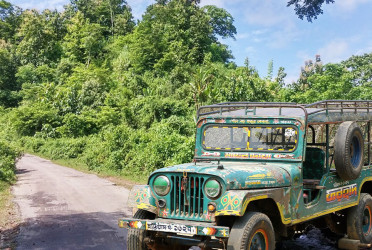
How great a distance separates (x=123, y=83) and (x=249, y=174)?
33.0 m

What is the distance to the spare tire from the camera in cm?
626

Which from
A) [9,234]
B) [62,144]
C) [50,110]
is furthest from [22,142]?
[9,234]

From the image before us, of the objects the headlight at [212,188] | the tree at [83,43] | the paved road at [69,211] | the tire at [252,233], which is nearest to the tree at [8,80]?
the tree at [83,43]

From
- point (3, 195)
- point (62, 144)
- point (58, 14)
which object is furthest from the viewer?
point (58, 14)

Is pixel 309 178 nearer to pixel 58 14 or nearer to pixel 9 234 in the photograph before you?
pixel 9 234

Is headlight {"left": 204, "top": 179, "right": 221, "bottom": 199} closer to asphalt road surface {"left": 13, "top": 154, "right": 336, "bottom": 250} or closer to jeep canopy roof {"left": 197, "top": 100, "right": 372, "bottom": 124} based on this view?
jeep canopy roof {"left": 197, "top": 100, "right": 372, "bottom": 124}

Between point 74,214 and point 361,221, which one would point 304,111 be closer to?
point 361,221

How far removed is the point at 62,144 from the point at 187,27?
2063 centimetres

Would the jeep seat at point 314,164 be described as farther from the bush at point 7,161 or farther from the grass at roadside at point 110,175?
the bush at point 7,161

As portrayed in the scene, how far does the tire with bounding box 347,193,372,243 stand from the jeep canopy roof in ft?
4.77

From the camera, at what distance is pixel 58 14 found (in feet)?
185

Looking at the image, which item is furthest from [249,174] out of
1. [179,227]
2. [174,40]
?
[174,40]

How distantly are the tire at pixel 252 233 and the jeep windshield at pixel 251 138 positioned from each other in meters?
1.43

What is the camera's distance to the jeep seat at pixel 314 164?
281 inches
